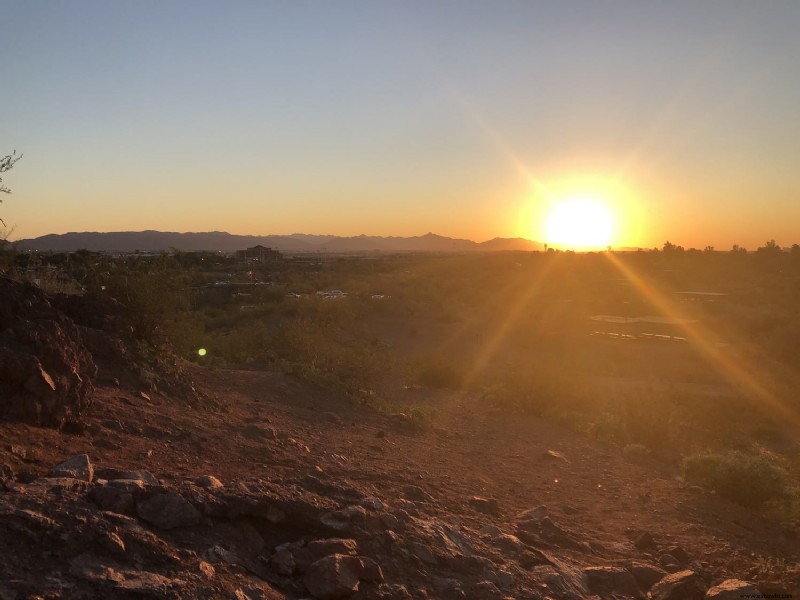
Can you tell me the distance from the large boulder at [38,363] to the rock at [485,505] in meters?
4.36

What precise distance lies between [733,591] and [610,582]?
1042 mm

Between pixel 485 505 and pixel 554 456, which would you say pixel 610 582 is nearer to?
pixel 485 505

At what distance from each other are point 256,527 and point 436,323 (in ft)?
96.3

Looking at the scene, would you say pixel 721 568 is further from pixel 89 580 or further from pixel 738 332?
pixel 738 332

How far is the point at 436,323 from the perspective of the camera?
34.1 metres

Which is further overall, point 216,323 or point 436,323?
point 436,323

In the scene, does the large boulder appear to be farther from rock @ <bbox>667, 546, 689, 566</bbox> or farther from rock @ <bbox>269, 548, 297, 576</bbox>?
rock @ <bbox>667, 546, 689, 566</bbox>

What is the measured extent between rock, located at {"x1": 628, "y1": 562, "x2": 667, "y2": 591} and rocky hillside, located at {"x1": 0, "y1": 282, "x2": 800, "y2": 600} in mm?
18

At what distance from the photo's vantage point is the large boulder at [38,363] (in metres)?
5.88

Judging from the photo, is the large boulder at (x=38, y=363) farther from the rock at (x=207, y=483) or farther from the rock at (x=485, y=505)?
the rock at (x=485, y=505)

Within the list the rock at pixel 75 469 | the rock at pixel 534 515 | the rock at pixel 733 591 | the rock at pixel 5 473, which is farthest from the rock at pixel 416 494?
the rock at pixel 5 473

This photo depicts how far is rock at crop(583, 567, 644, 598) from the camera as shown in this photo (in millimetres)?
5840

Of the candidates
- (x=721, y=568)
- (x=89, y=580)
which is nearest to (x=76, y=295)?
(x=89, y=580)

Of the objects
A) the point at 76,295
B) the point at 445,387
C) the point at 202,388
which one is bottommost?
the point at 445,387
